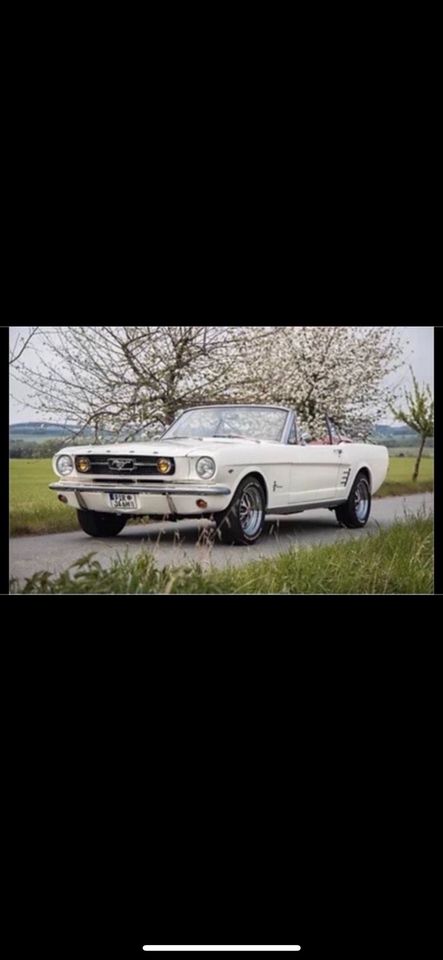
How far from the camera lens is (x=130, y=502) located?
8.95 meters

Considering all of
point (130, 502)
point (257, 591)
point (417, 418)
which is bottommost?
point (257, 591)

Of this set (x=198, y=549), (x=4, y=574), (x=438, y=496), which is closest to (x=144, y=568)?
(x=198, y=549)

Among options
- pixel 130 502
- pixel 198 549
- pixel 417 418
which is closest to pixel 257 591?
pixel 198 549

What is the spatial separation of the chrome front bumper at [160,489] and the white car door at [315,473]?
1.89ft

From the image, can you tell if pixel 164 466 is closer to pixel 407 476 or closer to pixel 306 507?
pixel 306 507

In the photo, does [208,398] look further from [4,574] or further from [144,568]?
[4,574]

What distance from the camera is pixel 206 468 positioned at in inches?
349

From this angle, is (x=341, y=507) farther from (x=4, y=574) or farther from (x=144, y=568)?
(x=4, y=574)

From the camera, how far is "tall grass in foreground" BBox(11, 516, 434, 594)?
28.8 feet

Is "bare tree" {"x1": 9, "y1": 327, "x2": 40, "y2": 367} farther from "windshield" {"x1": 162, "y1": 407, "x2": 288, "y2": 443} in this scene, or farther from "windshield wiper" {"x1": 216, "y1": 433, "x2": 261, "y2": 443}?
"windshield wiper" {"x1": 216, "y1": 433, "x2": 261, "y2": 443}

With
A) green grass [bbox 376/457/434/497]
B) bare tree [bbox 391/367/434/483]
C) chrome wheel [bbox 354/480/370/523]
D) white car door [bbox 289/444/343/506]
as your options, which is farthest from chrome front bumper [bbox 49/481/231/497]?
bare tree [bbox 391/367/434/483]

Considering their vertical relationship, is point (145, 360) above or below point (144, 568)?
above

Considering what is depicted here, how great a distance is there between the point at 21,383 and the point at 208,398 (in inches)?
48.6

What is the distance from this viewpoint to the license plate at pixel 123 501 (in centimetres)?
895
